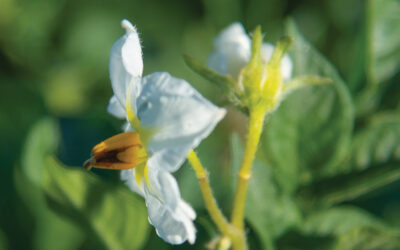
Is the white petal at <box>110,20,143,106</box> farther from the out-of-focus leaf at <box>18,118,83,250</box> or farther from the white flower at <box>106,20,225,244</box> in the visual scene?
the out-of-focus leaf at <box>18,118,83,250</box>

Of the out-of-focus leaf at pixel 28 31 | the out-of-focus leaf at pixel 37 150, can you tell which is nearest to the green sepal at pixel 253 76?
the out-of-focus leaf at pixel 37 150

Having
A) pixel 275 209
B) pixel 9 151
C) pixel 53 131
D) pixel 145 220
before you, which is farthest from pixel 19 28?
pixel 275 209

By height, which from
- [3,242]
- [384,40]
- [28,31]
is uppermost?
[384,40]

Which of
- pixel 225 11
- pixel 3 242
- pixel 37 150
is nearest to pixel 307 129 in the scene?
pixel 37 150

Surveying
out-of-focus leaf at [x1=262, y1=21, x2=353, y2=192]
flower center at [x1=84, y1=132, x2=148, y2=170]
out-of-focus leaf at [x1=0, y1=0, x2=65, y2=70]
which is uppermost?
out-of-focus leaf at [x1=0, y1=0, x2=65, y2=70]

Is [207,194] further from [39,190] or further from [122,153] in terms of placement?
[39,190]

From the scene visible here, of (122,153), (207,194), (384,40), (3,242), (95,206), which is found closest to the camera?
(122,153)

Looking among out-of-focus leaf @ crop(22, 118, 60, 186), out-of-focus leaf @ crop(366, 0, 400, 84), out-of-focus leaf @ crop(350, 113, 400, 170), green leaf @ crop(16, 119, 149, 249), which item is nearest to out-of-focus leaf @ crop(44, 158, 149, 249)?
green leaf @ crop(16, 119, 149, 249)

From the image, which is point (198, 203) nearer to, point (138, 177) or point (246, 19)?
point (138, 177)
